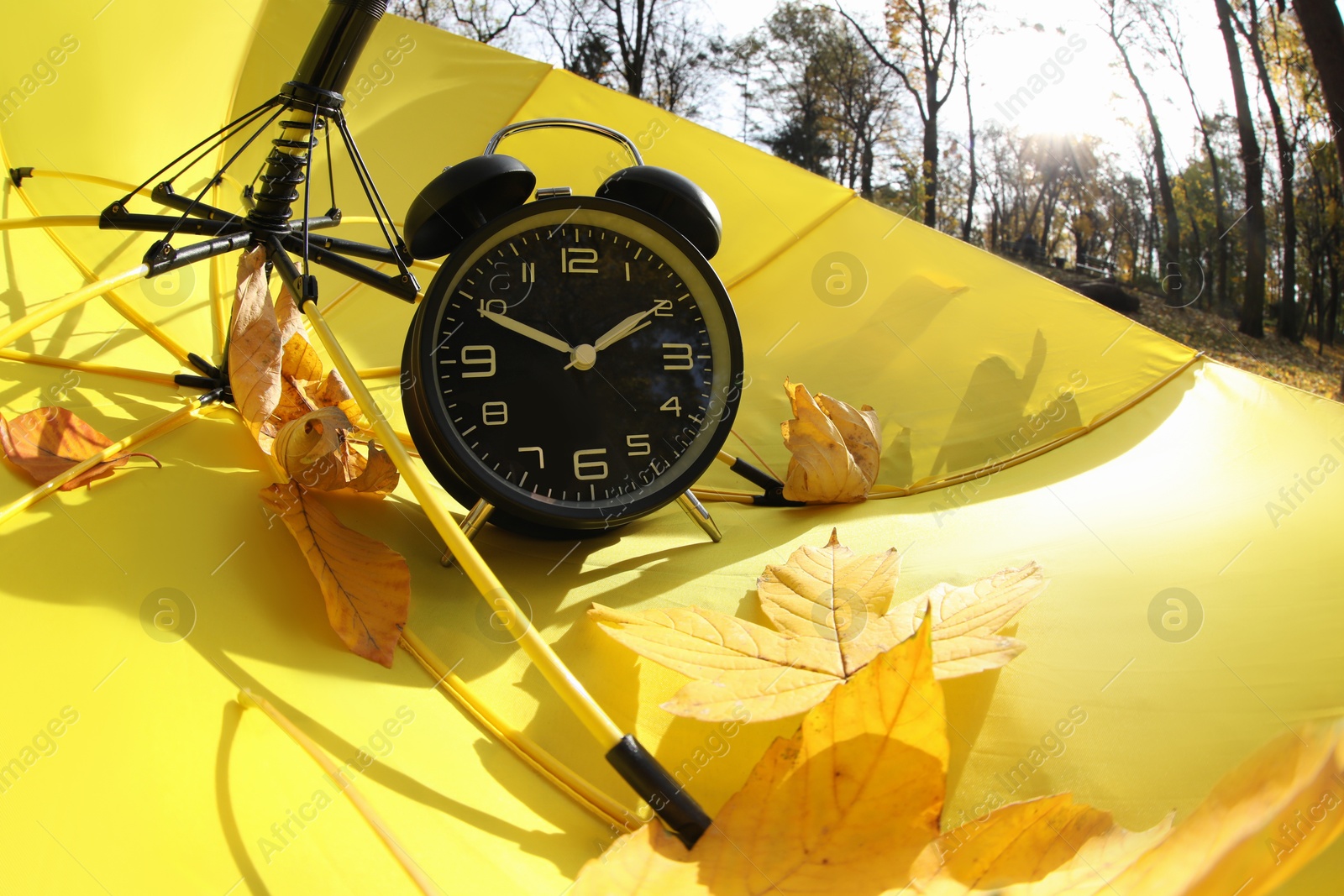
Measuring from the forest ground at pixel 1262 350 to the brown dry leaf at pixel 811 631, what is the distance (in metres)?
5.65

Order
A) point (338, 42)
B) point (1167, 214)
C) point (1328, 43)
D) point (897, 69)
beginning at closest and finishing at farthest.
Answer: point (338, 42)
point (1328, 43)
point (1167, 214)
point (897, 69)

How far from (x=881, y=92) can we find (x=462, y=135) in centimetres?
1261

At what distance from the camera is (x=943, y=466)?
1768mm

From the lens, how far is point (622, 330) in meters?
1.41

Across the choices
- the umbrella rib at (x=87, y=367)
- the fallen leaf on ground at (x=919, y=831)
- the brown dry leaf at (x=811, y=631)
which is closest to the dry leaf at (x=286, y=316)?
the umbrella rib at (x=87, y=367)

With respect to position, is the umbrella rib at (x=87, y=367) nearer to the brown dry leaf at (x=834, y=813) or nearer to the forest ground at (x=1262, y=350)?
the brown dry leaf at (x=834, y=813)

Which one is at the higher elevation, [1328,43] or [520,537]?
[520,537]

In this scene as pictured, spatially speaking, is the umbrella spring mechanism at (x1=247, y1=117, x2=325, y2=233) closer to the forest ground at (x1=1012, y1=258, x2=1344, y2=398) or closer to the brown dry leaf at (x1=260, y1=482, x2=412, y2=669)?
the brown dry leaf at (x1=260, y1=482, x2=412, y2=669)

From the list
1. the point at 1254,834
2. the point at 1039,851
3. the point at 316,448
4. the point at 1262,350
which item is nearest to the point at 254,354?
the point at 316,448

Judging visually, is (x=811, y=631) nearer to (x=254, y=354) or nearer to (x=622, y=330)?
(x=622, y=330)

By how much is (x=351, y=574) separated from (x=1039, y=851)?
0.82 meters

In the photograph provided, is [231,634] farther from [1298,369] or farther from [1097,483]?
[1298,369]

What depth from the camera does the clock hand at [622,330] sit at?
140 centimetres

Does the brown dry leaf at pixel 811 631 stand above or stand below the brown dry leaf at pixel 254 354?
below
